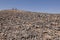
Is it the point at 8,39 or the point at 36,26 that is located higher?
the point at 36,26

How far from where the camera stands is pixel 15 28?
883 centimetres

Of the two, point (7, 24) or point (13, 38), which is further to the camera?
point (7, 24)

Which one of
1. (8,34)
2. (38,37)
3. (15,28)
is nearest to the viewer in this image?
(38,37)

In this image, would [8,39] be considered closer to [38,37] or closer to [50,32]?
[38,37]

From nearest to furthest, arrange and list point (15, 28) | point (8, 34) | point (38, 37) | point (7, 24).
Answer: point (38, 37) → point (8, 34) → point (15, 28) → point (7, 24)

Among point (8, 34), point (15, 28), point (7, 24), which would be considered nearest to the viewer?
point (8, 34)

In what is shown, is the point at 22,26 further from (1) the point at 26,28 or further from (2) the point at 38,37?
(2) the point at 38,37

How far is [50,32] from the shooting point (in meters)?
7.89

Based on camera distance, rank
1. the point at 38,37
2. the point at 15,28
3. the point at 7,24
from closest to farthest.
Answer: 1. the point at 38,37
2. the point at 15,28
3. the point at 7,24

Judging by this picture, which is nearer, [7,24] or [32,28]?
[32,28]

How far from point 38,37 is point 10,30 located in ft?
6.32

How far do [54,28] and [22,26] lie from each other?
1896 millimetres

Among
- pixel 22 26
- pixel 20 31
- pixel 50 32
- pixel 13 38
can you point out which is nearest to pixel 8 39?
pixel 13 38

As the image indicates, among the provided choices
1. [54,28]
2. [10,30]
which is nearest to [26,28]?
[10,30]
